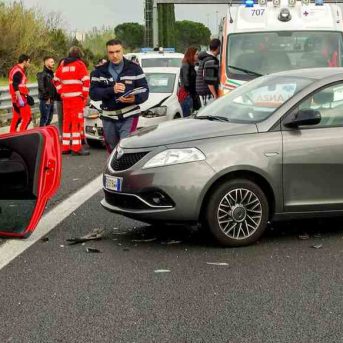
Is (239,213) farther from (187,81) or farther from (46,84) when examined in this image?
(46,84)

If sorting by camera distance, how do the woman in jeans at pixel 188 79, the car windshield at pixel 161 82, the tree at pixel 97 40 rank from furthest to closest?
1. the tree at pixel 97 40
2. the car windshield at pixel 161 82
3. the woman in jeans at pixel 188 79

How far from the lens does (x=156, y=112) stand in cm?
1348

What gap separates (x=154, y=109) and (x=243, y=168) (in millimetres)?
7600

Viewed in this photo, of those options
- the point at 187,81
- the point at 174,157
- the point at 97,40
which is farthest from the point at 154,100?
the point at 97,40

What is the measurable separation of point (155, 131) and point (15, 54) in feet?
108

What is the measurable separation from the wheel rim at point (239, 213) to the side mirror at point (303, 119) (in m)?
0.70

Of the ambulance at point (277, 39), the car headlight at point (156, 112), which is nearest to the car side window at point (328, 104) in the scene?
the ambulance at point (277, 39)

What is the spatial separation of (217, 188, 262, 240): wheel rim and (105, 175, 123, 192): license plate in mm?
889

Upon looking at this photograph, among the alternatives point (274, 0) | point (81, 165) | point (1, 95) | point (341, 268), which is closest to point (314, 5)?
point (274, 0)

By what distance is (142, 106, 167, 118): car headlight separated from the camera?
13.4 metres

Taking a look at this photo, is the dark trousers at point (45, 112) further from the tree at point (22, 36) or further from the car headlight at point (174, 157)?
the tree at point (22, 36)

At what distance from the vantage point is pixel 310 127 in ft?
20.8

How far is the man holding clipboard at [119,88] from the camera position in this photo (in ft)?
27.6

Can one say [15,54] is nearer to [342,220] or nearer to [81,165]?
[81,165]
